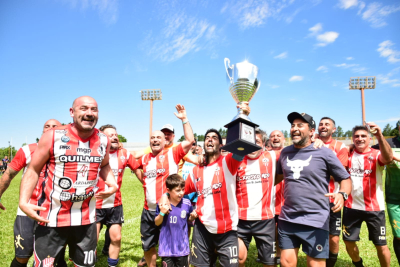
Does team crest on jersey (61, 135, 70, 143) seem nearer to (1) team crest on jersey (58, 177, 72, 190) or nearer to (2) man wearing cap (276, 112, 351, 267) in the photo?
(1) team crest on jersey (58, 177, 72, 190)

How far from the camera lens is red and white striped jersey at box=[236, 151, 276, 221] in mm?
3824

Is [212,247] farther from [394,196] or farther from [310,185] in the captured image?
[394,196]

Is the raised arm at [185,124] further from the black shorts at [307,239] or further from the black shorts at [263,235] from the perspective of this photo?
the black shorts at [307,239]

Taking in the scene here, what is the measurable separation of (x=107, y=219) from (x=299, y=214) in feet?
11.0

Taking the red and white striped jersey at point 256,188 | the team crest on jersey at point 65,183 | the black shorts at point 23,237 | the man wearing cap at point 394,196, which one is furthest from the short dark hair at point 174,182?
the man wearing cap at point 394,196

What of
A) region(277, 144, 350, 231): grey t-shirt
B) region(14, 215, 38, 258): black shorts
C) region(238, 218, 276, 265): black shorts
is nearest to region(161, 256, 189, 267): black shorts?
region(238, 218, 276, 265): black shorts

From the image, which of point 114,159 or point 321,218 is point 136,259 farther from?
point 321,218

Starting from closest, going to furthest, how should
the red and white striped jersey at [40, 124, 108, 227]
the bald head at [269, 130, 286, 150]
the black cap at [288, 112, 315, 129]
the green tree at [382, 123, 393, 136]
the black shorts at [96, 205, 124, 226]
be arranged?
1. the red and white striped jersey at [40, 124, 108, 227]
2. the black cap at [288, 112, 315, 129]
3. the black shorts at [96, 205, 124, 226]
4. the bald head at [269, 130, 286, 150]
5. the green tree at [382, 123, 393, 136]

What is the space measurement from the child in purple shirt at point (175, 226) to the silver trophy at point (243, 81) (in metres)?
1.55

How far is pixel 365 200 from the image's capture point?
4355mm

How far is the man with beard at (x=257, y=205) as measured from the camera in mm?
3787

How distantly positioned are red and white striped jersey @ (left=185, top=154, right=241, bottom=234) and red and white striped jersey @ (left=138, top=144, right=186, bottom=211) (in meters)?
0.89

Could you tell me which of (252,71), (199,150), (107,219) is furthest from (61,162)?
(199,150)

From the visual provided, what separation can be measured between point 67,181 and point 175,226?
161 cm
